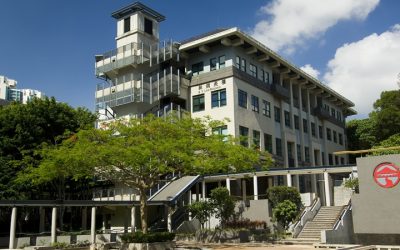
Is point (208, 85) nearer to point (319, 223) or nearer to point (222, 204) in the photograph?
point (222, 204)

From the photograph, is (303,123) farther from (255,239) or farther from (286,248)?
(286,248)

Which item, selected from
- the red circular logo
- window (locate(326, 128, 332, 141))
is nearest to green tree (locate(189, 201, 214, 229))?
the red circular logo

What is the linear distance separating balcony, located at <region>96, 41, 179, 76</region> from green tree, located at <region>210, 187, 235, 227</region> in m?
15.8

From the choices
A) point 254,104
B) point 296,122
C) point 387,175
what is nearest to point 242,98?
point 254,104

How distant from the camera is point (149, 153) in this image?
23.7m

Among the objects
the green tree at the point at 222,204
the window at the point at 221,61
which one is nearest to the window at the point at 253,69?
the window at the point at 221,61

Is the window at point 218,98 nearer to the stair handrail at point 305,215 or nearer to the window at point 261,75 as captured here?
the window at point 261,75

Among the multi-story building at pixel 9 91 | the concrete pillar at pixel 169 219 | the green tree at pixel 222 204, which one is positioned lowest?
the concrete pillar at pixel 169 219

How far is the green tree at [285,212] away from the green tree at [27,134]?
14881mm

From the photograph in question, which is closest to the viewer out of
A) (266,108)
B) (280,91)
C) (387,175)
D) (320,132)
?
(387,175)

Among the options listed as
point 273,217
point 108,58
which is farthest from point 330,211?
point 108,58

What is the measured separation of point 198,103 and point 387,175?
Result: 2175 centimetres

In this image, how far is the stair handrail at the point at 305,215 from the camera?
29797 mm

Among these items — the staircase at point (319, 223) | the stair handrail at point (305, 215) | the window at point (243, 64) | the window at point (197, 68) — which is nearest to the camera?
the staircase at point (319, 223)
